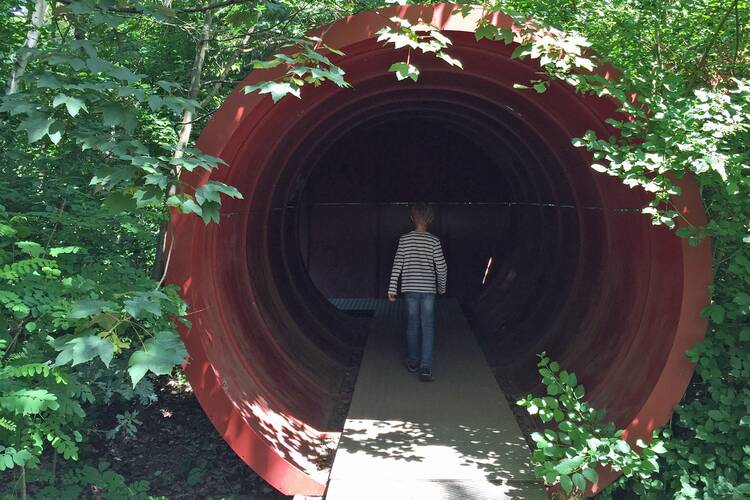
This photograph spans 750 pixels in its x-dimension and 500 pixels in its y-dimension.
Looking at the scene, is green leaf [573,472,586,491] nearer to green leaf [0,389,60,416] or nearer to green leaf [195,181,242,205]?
green leaf [195,181,242,205]

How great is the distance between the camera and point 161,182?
3109 mm

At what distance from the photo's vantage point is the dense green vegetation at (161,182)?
10.3ft

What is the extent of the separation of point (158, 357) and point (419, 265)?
4045 mm

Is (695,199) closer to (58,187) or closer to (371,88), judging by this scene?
(371,88)

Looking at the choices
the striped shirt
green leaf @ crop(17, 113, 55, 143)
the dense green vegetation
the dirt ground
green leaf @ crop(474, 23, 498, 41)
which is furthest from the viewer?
the striped shirt

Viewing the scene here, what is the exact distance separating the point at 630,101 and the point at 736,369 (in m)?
1.79

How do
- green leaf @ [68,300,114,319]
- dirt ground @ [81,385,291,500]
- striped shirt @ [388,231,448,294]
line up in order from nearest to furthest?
green leaf @ [68,300,114,319]
dirt ground @ [81,385,291,500]
striped shirt @ [388,231,448,294]

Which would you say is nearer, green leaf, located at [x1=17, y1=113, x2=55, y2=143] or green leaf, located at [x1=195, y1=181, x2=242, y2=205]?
green leaf, located at [x1=17, y1=113, x2=55, y2=143]

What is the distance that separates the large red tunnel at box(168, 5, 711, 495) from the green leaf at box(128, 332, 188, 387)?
5.26 feet

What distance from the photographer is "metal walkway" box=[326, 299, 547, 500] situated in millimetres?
4285

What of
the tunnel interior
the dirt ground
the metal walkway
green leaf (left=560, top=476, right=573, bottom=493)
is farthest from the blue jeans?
the tunnel interior

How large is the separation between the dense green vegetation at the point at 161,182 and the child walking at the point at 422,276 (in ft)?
6.85

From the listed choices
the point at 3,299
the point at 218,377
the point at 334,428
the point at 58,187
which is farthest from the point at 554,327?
the point at 3,299

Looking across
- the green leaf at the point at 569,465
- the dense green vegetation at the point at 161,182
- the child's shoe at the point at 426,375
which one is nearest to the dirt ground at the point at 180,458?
the dense green vegetation at the point at 161,182
